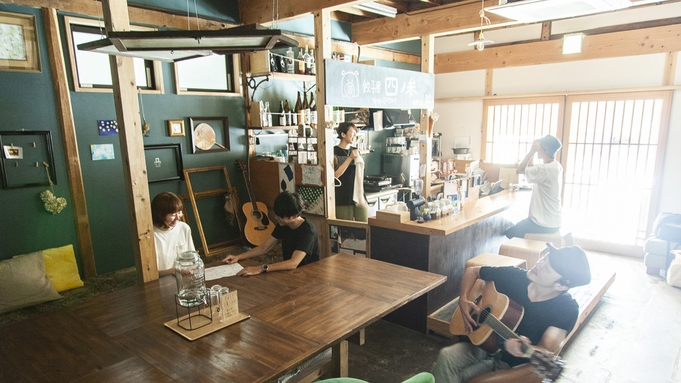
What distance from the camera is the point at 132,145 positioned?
2463 millimetres

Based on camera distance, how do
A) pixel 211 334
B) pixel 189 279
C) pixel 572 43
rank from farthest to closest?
pixel 572 43 → pixel 189 279 → pixel 211 334

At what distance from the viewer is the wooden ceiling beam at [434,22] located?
4.71 metres

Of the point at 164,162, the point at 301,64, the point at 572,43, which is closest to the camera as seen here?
the point at 164,162

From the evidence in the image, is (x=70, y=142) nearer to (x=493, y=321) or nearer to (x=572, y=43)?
(x=493, y=321)

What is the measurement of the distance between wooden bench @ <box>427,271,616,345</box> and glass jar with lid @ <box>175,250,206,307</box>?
6.24 ft

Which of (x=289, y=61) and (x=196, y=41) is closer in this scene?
(x=196, y=41)

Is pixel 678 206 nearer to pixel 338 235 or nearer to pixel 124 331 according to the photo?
pixel 338 235

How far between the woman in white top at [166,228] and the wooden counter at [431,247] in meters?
1.68

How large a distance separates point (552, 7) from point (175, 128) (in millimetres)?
3839

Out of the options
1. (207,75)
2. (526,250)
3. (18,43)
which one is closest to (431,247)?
(526,250)

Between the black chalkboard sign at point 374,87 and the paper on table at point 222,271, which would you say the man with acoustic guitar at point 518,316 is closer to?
the paper on table at point 222,271

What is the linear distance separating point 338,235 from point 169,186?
2.12 meters

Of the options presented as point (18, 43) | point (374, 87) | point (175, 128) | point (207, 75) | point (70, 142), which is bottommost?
point (70, 142)

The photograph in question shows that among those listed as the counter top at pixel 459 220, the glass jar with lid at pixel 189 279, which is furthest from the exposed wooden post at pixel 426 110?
the glass jar with lid at pixel 189 279
